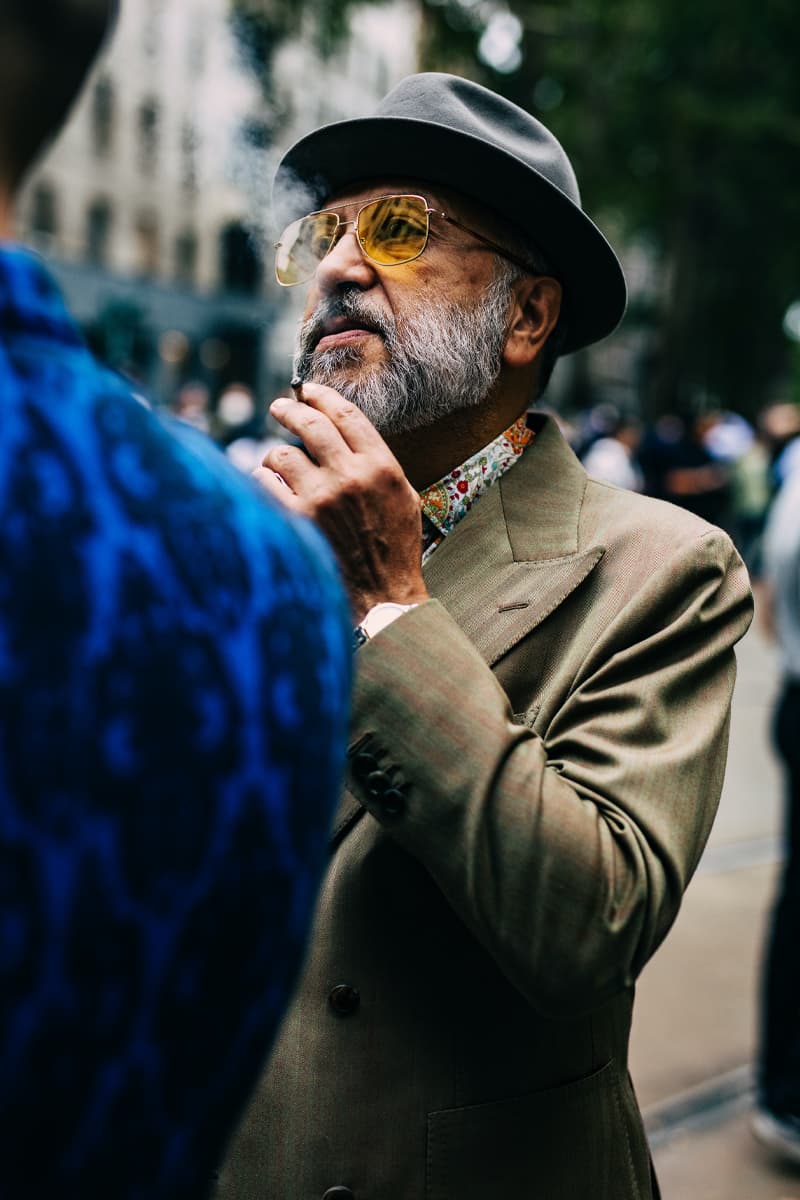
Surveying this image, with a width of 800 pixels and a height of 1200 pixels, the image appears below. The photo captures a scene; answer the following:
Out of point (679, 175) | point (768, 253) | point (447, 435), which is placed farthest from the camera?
point (768, 253)

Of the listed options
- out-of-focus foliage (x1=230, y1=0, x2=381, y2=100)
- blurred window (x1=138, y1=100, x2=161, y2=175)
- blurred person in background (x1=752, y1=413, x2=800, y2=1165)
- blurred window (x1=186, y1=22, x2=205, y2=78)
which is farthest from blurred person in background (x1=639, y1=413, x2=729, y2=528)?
blurred window (x1=138, y1=100, x2=161, y2=175)

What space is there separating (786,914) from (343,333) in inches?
105

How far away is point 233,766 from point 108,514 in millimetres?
168

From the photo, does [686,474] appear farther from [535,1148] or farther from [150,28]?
[150,28]

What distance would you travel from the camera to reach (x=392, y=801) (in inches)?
52.0

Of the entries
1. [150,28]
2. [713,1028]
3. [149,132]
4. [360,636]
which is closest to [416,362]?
[360,636]

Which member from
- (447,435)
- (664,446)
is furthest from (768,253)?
(447,435)

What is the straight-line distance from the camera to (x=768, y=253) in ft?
82.5

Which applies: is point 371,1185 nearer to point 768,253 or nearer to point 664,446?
point 664,446

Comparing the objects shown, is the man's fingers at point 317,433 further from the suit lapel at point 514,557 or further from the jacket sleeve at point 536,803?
the suit lapel at point 514,557

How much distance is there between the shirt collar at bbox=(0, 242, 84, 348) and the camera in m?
0.72

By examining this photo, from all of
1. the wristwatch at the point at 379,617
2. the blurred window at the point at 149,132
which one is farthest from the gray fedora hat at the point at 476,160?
the blurred window at the point at 149,132

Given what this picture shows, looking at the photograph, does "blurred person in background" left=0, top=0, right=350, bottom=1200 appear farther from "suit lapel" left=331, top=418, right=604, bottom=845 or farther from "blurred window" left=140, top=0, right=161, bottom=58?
"blurred window" left=140, top=0, right=161, bottom=58

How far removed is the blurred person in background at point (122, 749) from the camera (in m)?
0.69
